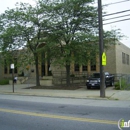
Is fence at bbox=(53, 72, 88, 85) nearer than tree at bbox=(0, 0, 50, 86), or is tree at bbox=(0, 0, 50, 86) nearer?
tree at bbox=(0, 0, 50, 86)

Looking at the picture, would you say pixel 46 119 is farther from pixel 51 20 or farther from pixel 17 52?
pixel 17 52

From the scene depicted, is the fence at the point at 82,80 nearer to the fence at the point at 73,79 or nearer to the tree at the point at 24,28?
the fence at the point at 73,79

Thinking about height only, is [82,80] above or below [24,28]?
below

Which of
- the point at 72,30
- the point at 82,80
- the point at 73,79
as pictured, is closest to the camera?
the point at 72,30

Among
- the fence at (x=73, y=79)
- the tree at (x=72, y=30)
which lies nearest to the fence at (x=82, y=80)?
the fence at (x=73, y=79)

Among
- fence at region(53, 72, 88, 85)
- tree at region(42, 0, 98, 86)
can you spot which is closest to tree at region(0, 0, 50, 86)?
tree at region(42, 0, 98, 86)

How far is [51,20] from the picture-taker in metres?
21.6

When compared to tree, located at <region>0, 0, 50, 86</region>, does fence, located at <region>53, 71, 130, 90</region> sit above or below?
below

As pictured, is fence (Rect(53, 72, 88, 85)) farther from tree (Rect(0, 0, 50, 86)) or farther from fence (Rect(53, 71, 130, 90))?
tree (Rect(0, 0, 50, 86))

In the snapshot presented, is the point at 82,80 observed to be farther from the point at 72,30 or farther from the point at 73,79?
the point at 72,30

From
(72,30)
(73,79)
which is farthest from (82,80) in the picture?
(72,30)

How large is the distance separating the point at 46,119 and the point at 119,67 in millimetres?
26212

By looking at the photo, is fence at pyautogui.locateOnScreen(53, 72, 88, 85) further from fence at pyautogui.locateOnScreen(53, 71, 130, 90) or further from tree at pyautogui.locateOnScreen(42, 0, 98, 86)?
tree at pyautogui.locateOnScreen(42, 0, 98, 86)

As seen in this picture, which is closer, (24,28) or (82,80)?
(24,28)
